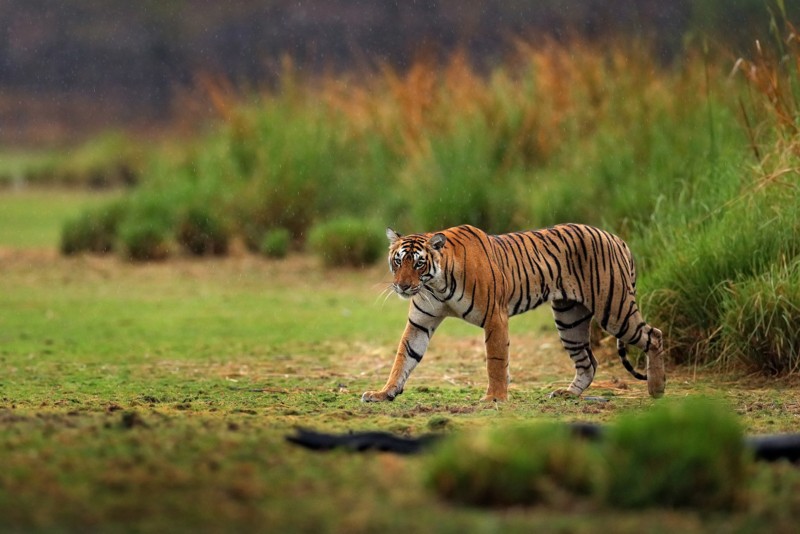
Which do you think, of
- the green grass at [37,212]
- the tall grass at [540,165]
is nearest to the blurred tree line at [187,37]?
the green grass at [37,212]

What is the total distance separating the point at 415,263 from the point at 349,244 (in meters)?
7.90

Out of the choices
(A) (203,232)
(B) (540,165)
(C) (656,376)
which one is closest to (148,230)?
(A) (203,232)

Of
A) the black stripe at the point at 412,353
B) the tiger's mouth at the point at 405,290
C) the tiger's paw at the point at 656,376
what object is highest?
the tiger's mouth at the point at 405,290

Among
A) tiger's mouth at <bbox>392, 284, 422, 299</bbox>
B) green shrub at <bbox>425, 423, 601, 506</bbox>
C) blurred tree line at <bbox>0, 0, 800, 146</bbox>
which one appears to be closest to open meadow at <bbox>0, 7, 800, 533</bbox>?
green shrub at <bbox>425, 423, 601, 506</bbox>

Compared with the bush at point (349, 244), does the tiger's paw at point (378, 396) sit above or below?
below

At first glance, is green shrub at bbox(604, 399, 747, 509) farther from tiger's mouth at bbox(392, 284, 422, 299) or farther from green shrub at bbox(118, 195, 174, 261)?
green shrub at bbox(118, 195, 174, 261)

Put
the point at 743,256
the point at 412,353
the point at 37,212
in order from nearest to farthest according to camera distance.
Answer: the point at 412,353 < the point at 743,256 < the point at 37,212

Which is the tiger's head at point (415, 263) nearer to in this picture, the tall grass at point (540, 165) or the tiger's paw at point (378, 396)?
the tiger's paw at point (378, 396)

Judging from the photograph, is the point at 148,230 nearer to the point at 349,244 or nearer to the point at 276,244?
the point at 276,244

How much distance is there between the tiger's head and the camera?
7512mm

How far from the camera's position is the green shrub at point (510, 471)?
489 centimetres

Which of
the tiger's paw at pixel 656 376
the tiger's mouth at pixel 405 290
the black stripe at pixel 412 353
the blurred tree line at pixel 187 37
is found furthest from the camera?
the blurred tree line at pixel 187 37

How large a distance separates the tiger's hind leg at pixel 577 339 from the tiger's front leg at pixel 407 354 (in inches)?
34.6

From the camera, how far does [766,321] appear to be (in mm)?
8641
